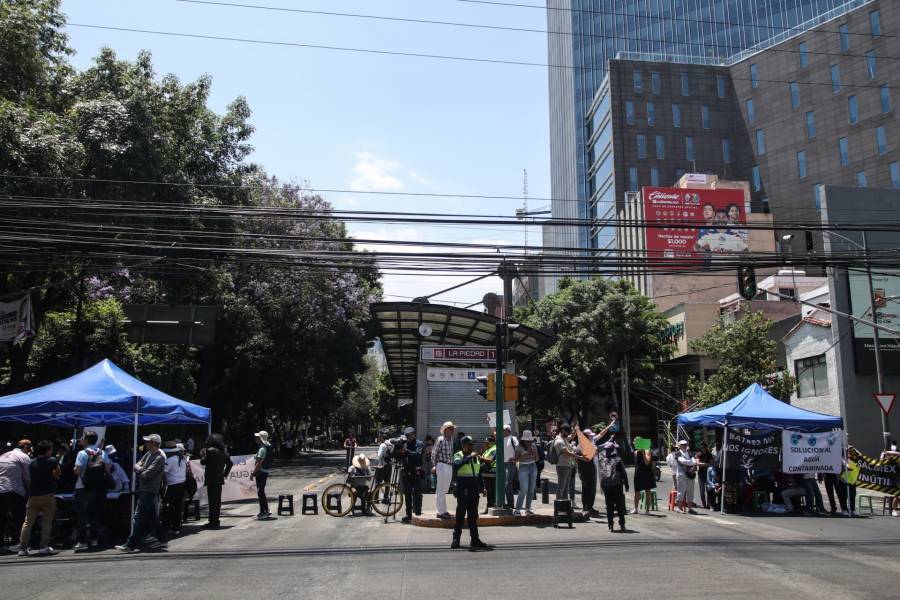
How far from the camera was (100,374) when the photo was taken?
1413 cm

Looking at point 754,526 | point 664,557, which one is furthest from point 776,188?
point 664,557

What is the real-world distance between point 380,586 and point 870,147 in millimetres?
72454

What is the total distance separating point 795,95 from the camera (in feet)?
244

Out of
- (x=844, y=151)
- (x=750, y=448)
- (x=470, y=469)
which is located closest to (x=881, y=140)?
(x=844, y=151)

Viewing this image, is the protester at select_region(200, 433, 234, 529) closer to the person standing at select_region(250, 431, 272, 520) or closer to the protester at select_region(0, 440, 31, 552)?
the person standing at select_region(250, 431, 272, 520)

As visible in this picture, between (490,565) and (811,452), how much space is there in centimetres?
1095

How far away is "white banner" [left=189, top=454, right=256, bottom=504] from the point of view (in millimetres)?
16031

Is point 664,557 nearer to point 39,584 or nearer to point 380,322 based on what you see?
point 39,584

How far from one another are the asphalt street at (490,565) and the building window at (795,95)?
6961 cm

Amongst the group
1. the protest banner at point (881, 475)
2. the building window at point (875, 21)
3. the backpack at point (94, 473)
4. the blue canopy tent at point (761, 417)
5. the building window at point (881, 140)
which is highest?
the building window at point (875, 21)

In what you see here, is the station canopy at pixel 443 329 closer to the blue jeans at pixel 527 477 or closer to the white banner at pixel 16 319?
the blue jeans at pixel 527 477

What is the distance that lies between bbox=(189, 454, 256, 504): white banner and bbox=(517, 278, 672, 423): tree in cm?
2878

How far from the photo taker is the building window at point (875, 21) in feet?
221

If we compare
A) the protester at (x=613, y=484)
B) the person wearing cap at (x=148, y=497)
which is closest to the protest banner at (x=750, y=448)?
the protester at (x=613, y=484)
